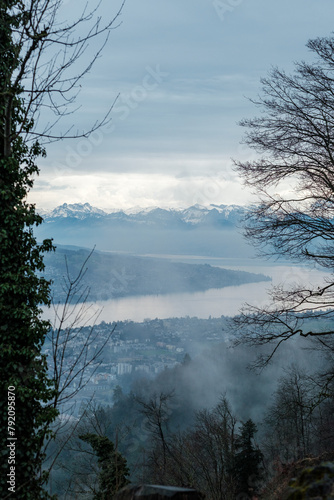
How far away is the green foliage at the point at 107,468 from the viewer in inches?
356

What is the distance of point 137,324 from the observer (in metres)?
92.3

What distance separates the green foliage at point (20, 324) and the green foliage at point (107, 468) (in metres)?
3.05

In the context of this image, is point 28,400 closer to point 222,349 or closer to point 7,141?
point 7,141

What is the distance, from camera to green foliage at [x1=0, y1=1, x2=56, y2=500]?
594cm

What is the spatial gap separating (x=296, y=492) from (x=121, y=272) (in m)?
149

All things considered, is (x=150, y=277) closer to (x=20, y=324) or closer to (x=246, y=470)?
(x=246, y=470)

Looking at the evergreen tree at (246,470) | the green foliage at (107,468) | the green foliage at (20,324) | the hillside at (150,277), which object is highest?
the hillside at (150,277)

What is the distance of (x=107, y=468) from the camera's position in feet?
31.4

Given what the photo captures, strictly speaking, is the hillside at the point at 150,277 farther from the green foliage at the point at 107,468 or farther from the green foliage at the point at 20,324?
the green foliage at the point at 20,324

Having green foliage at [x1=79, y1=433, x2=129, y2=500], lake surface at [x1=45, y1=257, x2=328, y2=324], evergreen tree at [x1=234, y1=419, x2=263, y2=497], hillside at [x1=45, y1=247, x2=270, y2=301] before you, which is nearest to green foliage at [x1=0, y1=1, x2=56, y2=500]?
green foliage at [x1=79, y1=433, x2=129, y2=500]

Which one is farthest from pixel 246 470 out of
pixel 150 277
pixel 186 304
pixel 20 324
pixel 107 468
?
pixel 150 277

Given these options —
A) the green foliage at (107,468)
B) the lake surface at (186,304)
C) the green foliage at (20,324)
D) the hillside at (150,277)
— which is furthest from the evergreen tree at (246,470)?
the hillside at (150,277)

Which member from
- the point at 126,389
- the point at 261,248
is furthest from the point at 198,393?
the point at 261,248

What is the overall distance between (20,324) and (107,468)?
198 inches
